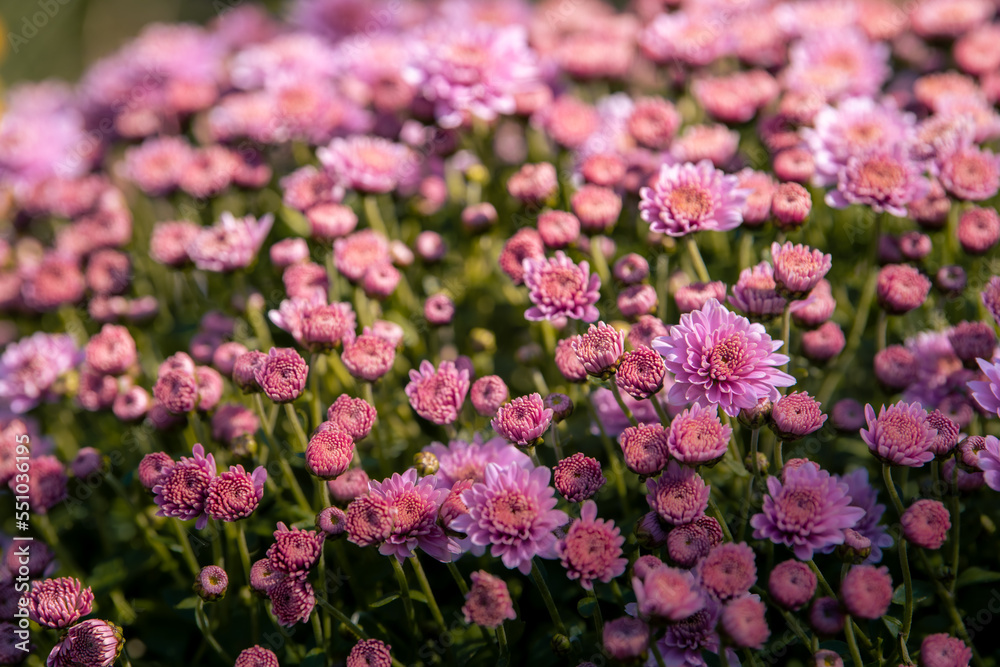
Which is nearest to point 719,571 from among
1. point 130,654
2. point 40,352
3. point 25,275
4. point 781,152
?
point 781,152

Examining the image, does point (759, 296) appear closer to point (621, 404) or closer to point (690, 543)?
point (621, 404)

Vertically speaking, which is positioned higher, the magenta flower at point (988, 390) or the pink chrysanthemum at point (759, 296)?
the pink chrysanthemum at point (759, 296)

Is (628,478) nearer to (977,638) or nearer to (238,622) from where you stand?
(977,638)

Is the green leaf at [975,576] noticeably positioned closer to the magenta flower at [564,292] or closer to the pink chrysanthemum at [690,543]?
the pink chrysanthemum at [690,543]

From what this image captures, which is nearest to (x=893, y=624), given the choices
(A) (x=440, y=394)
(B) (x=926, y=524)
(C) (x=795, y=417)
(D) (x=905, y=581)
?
(D) (x=905, y=581)

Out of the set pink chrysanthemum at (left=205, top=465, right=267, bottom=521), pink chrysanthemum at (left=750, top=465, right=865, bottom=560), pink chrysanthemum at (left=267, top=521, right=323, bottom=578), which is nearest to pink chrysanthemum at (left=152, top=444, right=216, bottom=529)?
pink chrysanthemum at (left=205, top=465, right=267, bottom=521)

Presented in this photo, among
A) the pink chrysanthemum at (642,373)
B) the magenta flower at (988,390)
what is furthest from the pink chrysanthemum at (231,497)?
the magenta flower at (988,390)
